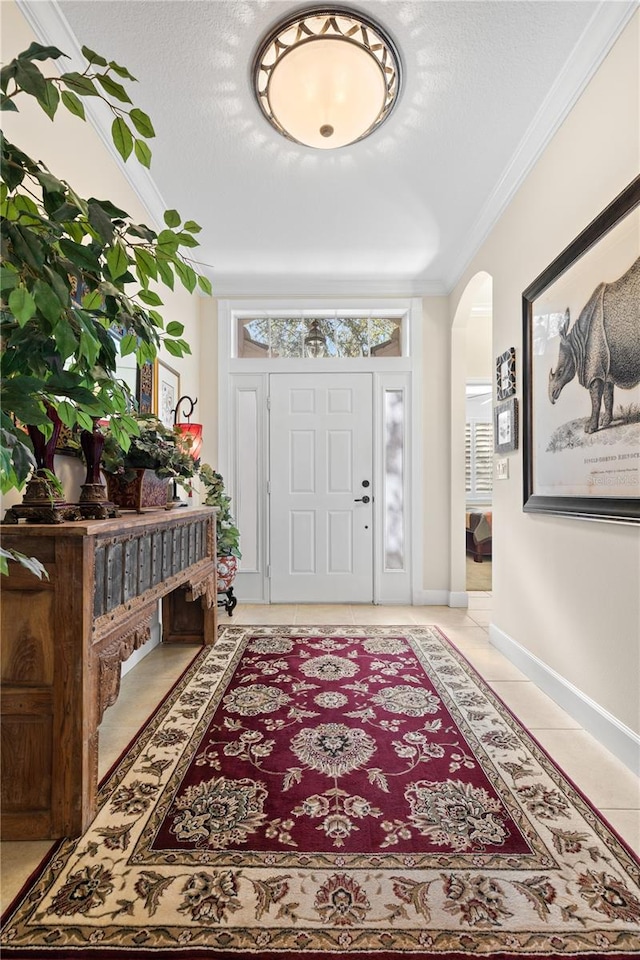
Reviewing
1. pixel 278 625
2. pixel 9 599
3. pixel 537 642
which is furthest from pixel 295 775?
pixel 278 625

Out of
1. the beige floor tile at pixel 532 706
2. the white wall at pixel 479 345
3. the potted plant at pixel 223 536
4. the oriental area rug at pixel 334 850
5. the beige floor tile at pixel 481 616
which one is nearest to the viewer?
the oriental area rug at pixel 334 850

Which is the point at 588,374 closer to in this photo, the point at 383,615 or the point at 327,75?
the point at 327,75

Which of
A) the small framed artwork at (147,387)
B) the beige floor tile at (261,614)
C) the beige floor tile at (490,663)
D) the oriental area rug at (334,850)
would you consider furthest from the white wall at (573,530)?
the small framed artwork at (147,387)

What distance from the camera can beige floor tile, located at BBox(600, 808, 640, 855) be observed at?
54.4 inches

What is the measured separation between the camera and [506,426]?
296 cm

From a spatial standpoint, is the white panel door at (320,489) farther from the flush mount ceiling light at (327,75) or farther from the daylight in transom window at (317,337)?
the flush mount ceiling light at (327,75)

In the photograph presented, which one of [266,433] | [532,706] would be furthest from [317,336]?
[532,706]

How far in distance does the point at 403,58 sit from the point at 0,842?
10.2 ft

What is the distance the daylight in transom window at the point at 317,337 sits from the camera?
14.2 ft

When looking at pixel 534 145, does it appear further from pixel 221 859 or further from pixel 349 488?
pixel 221 859

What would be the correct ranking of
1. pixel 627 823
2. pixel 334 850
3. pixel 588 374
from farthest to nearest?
pixel 588 374
pixel 627 823
pixel 334 850

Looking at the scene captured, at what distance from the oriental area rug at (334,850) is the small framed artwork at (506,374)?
1.79 m

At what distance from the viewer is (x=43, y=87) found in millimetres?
719

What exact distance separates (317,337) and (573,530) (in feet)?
9.40
